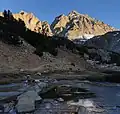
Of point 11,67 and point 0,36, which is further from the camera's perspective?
point 0,36

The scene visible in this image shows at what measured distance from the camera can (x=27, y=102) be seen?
2722 cm

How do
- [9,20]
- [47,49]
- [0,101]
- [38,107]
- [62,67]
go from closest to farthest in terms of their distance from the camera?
[38,107] → [0,101] → [62,67] → [47,49] → [9,20]

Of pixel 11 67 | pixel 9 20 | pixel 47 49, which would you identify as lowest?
pixel 11 67

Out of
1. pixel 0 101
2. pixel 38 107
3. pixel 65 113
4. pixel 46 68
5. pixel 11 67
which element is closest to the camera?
pixel 65 113

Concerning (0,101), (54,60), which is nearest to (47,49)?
Result: (54,60)

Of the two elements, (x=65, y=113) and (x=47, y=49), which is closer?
(x=65, y=113)

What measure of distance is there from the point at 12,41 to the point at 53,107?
72811 millimetres

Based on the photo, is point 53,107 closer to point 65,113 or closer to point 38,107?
point 38,107

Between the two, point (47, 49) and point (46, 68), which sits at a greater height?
point (47, 49)

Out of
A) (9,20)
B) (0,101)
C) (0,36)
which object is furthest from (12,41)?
(0,101)

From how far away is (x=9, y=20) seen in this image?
132 meters

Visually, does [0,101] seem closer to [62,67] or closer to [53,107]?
[53,107]

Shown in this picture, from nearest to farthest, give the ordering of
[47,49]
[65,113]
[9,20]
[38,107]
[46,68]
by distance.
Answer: [65,113] < [38,107] < [46,68] < [47,49] < [9,20]

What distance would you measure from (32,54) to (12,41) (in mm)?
7182
